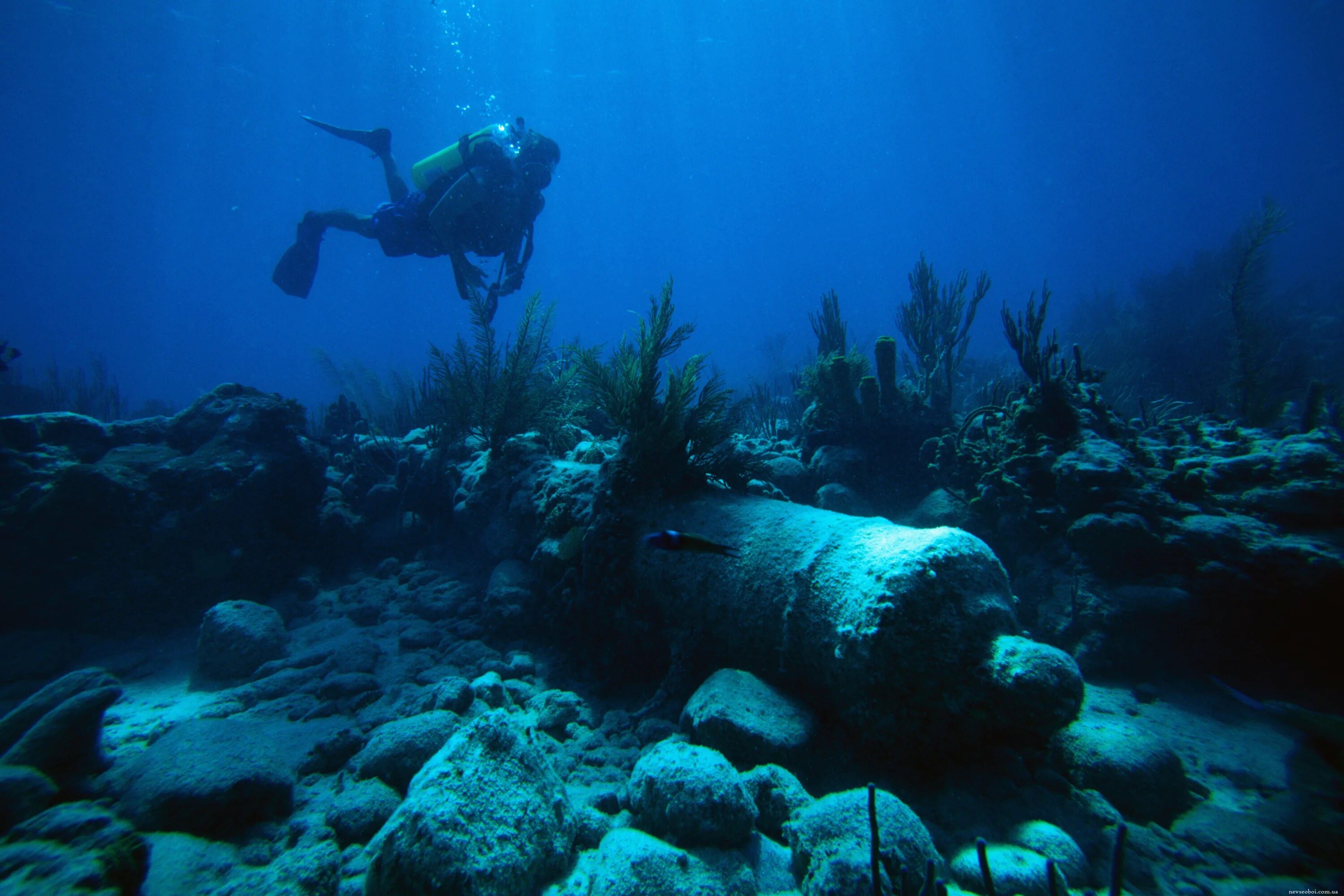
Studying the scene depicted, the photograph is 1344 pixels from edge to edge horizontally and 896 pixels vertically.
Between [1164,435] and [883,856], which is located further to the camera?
[1164,435]

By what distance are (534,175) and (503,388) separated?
6522mm

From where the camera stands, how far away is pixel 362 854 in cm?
225

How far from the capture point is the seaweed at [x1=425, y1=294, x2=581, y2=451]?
599 centimetres

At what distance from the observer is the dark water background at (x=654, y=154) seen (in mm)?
40844

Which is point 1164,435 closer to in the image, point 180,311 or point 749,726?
point 749,726

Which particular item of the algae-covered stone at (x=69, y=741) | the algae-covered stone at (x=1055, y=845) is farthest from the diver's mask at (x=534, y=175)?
the algae-covered stone at (x=1055, y=845)

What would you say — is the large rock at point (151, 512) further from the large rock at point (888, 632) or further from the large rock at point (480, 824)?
the large rock at point (888, 632)

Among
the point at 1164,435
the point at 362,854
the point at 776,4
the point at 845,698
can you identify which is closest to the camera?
the point at 362,854

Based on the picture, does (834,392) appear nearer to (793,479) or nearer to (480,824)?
(793,479)

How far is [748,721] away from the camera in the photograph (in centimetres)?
272

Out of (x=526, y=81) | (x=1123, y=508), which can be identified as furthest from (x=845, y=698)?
(x=526, y=81)

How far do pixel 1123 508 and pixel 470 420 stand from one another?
23.4ft

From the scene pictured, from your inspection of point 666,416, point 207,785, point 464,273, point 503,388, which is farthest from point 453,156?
point 207,785

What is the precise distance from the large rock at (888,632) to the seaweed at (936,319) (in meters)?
6.21
